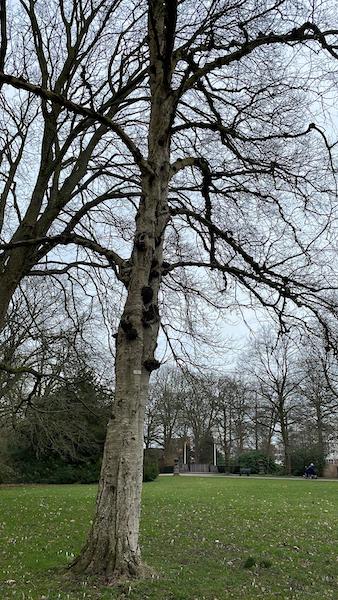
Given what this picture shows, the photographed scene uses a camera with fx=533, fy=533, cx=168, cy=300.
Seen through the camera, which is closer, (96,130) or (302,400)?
(96,130)

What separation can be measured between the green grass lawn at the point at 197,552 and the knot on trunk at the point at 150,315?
8.82 feet

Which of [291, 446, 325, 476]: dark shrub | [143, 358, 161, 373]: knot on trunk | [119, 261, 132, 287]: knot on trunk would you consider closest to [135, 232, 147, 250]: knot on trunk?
[119, 261, 132, 287]: knot on trunk

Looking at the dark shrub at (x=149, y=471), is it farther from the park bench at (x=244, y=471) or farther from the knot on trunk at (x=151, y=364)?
the knot on trunk at (x=151, y=364)

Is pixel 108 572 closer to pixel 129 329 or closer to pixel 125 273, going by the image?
pixel 129 329

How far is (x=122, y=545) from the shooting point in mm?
5324

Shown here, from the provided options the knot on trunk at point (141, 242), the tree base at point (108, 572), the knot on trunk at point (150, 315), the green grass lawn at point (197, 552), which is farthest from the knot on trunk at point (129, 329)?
the green grass lawn at point (197, 552)

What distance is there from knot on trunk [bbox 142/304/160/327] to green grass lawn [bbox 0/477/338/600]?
2.69 m

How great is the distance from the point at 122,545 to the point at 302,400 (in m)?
38.2

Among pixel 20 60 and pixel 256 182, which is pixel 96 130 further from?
pixel 256 182

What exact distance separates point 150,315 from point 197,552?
355 cm

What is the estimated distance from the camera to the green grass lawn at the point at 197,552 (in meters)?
5.22

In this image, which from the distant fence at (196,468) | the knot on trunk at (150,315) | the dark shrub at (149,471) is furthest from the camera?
the distant fence at (196,468)

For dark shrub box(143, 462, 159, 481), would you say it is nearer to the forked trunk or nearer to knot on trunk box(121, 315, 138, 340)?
the forked trunk

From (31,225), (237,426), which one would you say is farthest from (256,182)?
(237,426)
